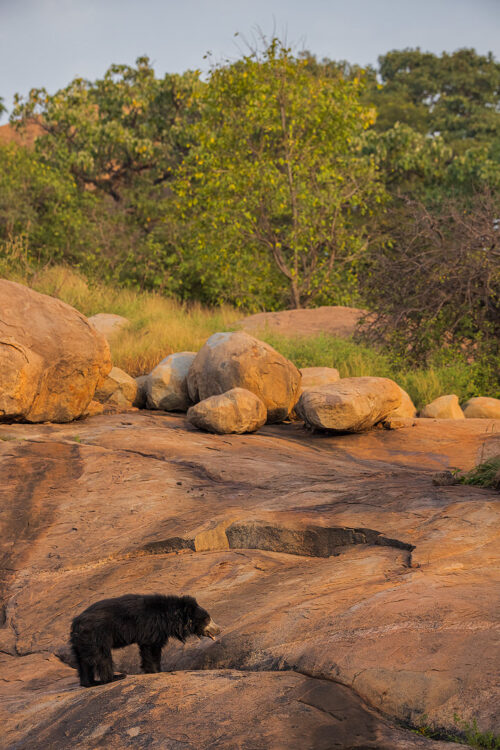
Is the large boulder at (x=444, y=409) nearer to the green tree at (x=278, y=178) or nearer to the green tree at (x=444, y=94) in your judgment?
the green tree at (x=278, y=178)

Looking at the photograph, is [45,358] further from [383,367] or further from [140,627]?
[383,367]

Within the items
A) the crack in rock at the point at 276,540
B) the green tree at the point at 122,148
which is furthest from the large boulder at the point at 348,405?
the green tree at the point at 122,148

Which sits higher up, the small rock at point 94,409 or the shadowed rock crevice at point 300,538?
the small rock at point 94,409

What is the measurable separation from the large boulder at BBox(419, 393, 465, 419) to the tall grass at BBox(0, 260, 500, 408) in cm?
77

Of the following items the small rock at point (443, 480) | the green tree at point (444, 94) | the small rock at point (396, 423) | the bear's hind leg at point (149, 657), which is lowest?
the bear's hind leg at point (149, 657)

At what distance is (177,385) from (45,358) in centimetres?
214

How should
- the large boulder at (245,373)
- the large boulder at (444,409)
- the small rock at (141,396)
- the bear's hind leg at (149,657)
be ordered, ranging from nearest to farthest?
the bear's hind leg at (149,657)
the large boulder at (245,373)
the large boulder at (444,409)
the small rock at (141,396)

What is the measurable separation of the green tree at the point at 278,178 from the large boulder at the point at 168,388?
23.2ft

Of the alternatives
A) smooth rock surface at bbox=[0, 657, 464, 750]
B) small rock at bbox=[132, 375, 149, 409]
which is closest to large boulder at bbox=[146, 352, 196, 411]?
small rock at bbox=[132, 375, 149, 409]

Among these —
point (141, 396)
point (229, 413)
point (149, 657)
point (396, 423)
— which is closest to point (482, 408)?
point (396, 423)

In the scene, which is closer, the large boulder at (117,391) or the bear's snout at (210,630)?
the bear's snout at (210,630)

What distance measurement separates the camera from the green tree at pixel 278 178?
1562 cm

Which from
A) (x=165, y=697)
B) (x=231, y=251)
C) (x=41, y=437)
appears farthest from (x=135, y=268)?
(x=165, y=697)

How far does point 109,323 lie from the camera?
11891 mm
